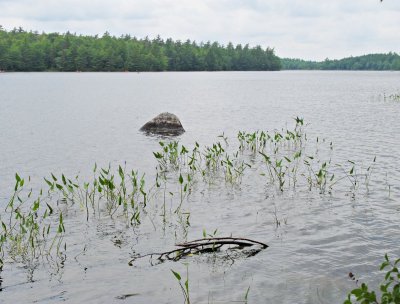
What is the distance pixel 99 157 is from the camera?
70.5 feet

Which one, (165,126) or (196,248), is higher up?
(165,126)

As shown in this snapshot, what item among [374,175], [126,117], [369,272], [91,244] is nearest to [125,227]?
[91,244]

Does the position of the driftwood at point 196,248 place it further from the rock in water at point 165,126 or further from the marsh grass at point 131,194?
the rock in water at point 165,126

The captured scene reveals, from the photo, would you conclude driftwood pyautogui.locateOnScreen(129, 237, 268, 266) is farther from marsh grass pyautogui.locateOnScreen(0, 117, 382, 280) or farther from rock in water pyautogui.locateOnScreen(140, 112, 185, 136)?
rock in water pyautogui.locateOnScreen(140, 112, 185, 136)

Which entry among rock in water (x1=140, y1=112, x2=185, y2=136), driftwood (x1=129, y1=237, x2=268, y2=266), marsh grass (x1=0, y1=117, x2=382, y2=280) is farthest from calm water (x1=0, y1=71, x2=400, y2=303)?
rock in water (x1=140, y1=112, x2=185, y2=136)

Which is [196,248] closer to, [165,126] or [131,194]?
[131,194]

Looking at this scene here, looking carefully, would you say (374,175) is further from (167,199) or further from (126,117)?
(126,117)

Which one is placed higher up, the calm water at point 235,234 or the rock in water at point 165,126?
the rock in water at point 165,126

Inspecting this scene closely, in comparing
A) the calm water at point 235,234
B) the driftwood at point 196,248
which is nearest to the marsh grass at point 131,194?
the calm water at point 235,234

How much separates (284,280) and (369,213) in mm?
4837

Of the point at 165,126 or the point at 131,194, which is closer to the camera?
the point at 131,194

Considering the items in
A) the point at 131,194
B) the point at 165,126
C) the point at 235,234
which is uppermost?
the point at 165,126

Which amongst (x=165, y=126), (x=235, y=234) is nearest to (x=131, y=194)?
(x=235, y=234)

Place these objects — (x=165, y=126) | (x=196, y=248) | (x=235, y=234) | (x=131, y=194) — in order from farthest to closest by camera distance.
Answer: (x=165, y=126) < (x=131, y=194) < (x=235, y=234) < (x=196, y=248)
